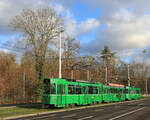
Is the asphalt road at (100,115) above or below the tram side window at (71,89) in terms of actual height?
below

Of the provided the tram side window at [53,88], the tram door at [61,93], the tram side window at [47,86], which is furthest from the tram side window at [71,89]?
the tram side window at [47,86]

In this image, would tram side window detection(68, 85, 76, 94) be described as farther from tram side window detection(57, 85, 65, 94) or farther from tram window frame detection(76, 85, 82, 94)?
tram side window detection(57, 85, 65, 94)

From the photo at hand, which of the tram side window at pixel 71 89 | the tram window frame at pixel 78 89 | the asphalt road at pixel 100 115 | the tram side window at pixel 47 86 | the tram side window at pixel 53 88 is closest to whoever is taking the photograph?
the asphalt road at pixel 100 115

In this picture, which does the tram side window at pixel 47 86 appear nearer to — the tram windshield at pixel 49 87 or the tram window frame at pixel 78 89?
the tram windshield at pixel 49 87

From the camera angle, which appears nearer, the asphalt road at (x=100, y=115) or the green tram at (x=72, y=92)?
the asphalt road at (x=100, y=115)

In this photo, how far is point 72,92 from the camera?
24.1m

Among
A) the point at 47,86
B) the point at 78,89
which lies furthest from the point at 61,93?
the point at 78,89

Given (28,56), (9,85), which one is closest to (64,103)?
(28,56)

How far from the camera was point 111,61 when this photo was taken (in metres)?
68.3

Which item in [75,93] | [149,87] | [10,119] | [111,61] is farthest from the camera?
[149,87]

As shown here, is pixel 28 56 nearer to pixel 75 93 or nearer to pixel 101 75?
pixel 75 93

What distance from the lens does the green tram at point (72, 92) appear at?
21.8 metres

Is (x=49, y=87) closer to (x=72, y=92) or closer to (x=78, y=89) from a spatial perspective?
(x=72, y=92)

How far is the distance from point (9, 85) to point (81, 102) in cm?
1433
